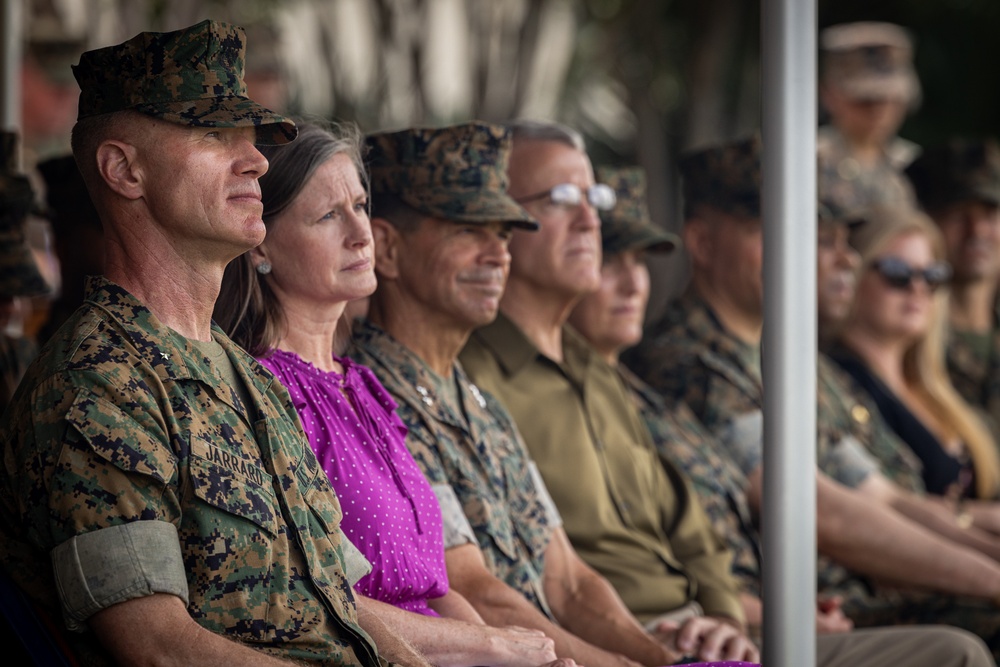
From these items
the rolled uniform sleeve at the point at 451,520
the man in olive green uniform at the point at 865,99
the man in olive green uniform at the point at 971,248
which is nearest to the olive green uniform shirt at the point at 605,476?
the rolled uniform sleeve at the point at 451,520

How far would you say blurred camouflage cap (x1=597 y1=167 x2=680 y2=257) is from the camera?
4812mm

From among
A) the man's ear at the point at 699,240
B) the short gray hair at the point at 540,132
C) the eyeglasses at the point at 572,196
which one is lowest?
the man's ear at the point at 699,240

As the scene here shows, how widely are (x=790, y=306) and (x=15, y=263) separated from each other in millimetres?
2376

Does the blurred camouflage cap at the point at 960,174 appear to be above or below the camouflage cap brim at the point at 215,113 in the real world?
below

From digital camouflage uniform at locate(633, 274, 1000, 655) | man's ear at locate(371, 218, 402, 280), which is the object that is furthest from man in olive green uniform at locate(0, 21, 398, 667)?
digital camouflage uniform at locate(633, 274, 1000, 655)

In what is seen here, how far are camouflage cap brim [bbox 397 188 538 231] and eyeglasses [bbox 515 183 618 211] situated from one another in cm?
60

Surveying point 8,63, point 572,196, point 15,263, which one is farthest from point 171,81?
point 8,63

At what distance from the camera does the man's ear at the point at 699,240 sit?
5.34m

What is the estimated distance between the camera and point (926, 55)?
14.5 metres

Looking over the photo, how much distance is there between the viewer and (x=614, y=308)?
4836mm

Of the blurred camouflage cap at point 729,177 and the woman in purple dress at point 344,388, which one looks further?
the blurred camouflage cap at point 729,177

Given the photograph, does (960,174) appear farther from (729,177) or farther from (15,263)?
(15,263)

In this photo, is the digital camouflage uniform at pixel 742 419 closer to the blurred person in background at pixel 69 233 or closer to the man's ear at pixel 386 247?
the man's ear at pixel 386 247

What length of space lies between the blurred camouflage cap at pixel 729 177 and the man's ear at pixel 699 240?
72 millimetres
